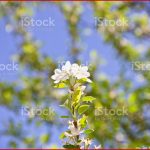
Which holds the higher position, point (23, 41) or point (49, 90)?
point (23, 41)

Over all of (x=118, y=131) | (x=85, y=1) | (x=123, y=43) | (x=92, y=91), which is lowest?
(x=118, y=131)

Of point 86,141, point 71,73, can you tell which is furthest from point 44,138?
point 86,141

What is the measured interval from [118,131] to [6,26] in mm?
2136

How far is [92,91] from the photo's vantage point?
5262 millimetres

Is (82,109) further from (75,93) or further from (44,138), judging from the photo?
(44,138)

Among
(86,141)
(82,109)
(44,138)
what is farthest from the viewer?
(44,138)

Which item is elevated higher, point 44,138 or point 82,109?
point 82,109

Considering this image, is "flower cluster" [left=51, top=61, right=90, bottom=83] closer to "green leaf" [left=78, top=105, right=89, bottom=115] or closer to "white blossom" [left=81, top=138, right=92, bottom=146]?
"green leaf" [left=78, top=105, right=89, bottom=115]

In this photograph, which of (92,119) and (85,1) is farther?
(85,1)

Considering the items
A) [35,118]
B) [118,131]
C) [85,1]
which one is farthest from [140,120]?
[85,1]

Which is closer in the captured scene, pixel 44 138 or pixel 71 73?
pixel 71 73

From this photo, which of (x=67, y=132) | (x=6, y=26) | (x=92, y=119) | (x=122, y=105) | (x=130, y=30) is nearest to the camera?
(x=67, y=132)

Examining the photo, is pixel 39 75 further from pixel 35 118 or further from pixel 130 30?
pixel 130 30

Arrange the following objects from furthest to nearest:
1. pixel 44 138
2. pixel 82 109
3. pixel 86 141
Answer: pixel 44 138 < pixel 82 109 < pixel 86 141
